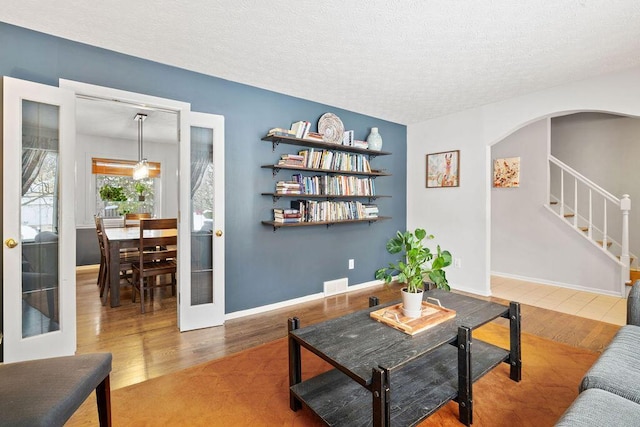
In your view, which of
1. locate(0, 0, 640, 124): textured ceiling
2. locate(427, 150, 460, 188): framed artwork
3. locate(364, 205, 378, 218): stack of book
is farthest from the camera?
locate(427, 150, 460, 188): framed artwork

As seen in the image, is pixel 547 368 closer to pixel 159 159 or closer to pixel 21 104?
pixel 21 104

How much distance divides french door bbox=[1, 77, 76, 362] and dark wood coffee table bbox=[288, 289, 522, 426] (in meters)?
1.89

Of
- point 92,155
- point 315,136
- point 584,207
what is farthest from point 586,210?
point 92,155

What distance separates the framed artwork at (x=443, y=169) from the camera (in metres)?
4.23

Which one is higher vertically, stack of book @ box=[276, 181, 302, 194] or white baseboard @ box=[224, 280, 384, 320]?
stack of book @ box=[276, 181, 302, 194]

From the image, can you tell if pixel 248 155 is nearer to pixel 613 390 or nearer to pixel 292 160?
pixel 292 160

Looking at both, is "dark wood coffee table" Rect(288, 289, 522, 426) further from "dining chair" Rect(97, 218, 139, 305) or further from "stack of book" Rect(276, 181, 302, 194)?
"dining chair" Rect(97, 218, 139, 305)

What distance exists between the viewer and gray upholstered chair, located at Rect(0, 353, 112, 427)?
1.05m

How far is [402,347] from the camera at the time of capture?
1541 mm

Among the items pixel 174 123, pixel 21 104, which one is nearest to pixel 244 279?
pixel 21 104

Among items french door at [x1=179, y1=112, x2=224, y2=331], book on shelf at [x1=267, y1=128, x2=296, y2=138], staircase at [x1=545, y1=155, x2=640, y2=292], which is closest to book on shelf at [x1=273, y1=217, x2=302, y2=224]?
french door at [x1=179, y1=112, x2=224, y2=331]

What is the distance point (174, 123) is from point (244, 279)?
304cm

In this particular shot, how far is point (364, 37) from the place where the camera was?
2334 mm

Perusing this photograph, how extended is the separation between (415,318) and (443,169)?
305 cm
